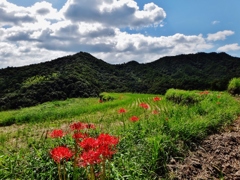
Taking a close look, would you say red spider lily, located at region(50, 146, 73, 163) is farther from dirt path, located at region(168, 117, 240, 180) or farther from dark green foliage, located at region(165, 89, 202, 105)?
dark green foliage, located at region(165, 89, 202, 105)

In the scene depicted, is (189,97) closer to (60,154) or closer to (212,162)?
(212,162)

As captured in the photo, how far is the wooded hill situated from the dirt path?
2478 cm

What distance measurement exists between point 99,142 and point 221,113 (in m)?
7.25

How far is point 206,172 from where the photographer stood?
15.1ft

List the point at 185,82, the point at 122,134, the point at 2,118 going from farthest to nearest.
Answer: the point at 185,82 → the point at 2,118 → the point at 122,134

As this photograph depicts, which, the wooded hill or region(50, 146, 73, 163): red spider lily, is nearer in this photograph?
region(50, 146, 73, 163): red spider lily

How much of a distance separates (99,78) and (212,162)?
297ft

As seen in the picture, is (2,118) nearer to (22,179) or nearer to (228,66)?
(22,179)

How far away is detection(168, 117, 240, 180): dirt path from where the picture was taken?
4539 mm

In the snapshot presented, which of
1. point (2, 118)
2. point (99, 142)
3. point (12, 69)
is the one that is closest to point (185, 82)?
point (2, 118)

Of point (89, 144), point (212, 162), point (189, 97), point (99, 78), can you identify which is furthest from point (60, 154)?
point (99, 78)

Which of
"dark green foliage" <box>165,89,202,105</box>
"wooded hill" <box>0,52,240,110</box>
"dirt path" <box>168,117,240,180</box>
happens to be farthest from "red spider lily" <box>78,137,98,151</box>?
"wooded hill" <box>0,52,240,110</box>

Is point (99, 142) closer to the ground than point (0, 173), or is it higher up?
higher up

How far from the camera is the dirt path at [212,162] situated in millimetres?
4539
